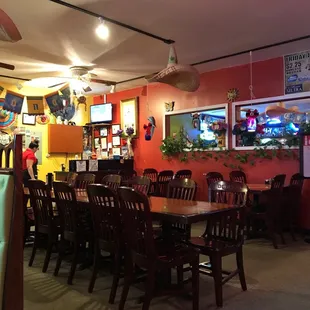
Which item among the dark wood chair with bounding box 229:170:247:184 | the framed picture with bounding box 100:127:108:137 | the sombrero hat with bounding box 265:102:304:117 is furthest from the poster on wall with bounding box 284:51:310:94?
the framed picture with bounding box 100:127:108:137

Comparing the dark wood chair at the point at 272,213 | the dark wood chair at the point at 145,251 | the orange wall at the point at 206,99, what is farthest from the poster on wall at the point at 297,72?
the dark wood chair at the point at 145,251

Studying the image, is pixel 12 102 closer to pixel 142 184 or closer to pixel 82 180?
pixel 82 180

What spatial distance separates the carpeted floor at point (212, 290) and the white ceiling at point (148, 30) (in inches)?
119

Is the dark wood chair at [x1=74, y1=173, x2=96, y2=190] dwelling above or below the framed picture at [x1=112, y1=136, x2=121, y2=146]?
below

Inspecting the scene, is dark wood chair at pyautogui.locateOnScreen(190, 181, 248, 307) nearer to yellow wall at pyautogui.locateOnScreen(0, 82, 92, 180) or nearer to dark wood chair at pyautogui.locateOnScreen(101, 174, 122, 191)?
dark wood chair at pyautogui.locateOnScreen(101, 174, 122, 191)

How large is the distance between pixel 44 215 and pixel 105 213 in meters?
1.21

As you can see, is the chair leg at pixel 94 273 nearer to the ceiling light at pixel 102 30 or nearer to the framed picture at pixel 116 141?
the ceiling light at pixel 102 30

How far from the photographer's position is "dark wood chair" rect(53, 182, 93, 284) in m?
3.49

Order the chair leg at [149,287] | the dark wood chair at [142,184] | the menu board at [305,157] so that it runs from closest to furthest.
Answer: the chair leg at [149,287]
the dark wood chair at [142,184]
the menu board at [305,157]

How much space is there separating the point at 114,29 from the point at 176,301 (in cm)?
354

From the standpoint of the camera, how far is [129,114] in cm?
866

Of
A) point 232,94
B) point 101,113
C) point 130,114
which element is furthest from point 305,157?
point 101,113

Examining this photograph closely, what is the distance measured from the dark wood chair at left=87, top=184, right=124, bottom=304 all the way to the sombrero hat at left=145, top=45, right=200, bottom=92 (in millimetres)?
1933

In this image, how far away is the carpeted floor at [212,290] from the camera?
2.96m
